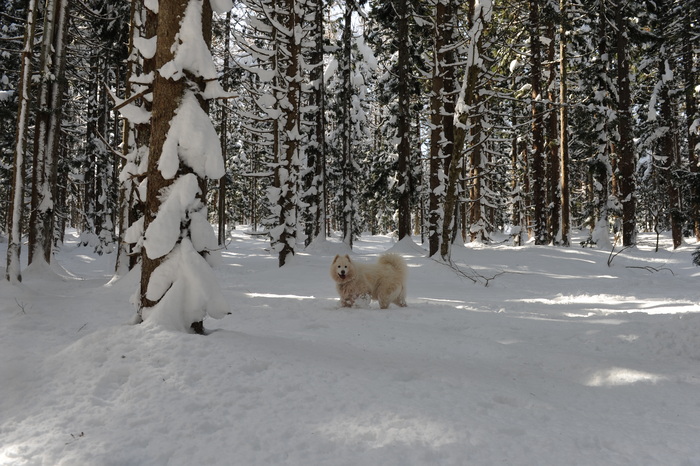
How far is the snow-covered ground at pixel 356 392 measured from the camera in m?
2.51

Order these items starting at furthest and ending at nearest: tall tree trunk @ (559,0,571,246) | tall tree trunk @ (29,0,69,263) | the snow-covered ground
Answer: tall tree trunk @ (559,0,571,246) → tall tree trunk @ (29,0,69,263) → the snow-covered ground

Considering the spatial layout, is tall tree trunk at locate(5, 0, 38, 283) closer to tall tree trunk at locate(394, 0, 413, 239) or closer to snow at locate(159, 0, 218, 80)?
snow at locate(159, 0, 218, 80)

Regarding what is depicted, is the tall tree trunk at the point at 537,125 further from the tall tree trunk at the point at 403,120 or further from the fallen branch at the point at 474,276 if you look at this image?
the fallen branch at the point at 474,276

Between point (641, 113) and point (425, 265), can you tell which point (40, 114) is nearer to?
point (425, 265)

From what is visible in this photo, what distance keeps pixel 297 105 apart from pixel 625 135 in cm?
1337

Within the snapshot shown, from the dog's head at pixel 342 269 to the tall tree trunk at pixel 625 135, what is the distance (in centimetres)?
1488

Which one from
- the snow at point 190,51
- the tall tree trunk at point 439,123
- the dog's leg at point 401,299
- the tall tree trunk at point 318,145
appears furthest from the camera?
the tall tree trunk at point 318,145

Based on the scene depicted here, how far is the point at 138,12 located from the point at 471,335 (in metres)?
11.6

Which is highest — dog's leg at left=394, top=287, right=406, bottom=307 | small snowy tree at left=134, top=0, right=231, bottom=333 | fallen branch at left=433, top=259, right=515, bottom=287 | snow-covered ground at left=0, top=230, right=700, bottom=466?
small snowy tree at left=134, top=0, right=231, bottom=333

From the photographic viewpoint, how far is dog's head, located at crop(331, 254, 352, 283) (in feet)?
24.8

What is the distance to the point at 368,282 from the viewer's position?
25.3ft

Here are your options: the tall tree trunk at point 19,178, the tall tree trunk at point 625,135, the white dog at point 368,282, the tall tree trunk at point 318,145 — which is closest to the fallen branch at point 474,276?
the white dog at point 368,282

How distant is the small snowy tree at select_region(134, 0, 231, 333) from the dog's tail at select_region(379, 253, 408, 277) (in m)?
4.25

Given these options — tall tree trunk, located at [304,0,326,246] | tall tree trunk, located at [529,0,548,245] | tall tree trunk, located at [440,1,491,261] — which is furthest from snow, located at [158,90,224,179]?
tall tree trunk, located at [304,0,326,246]
